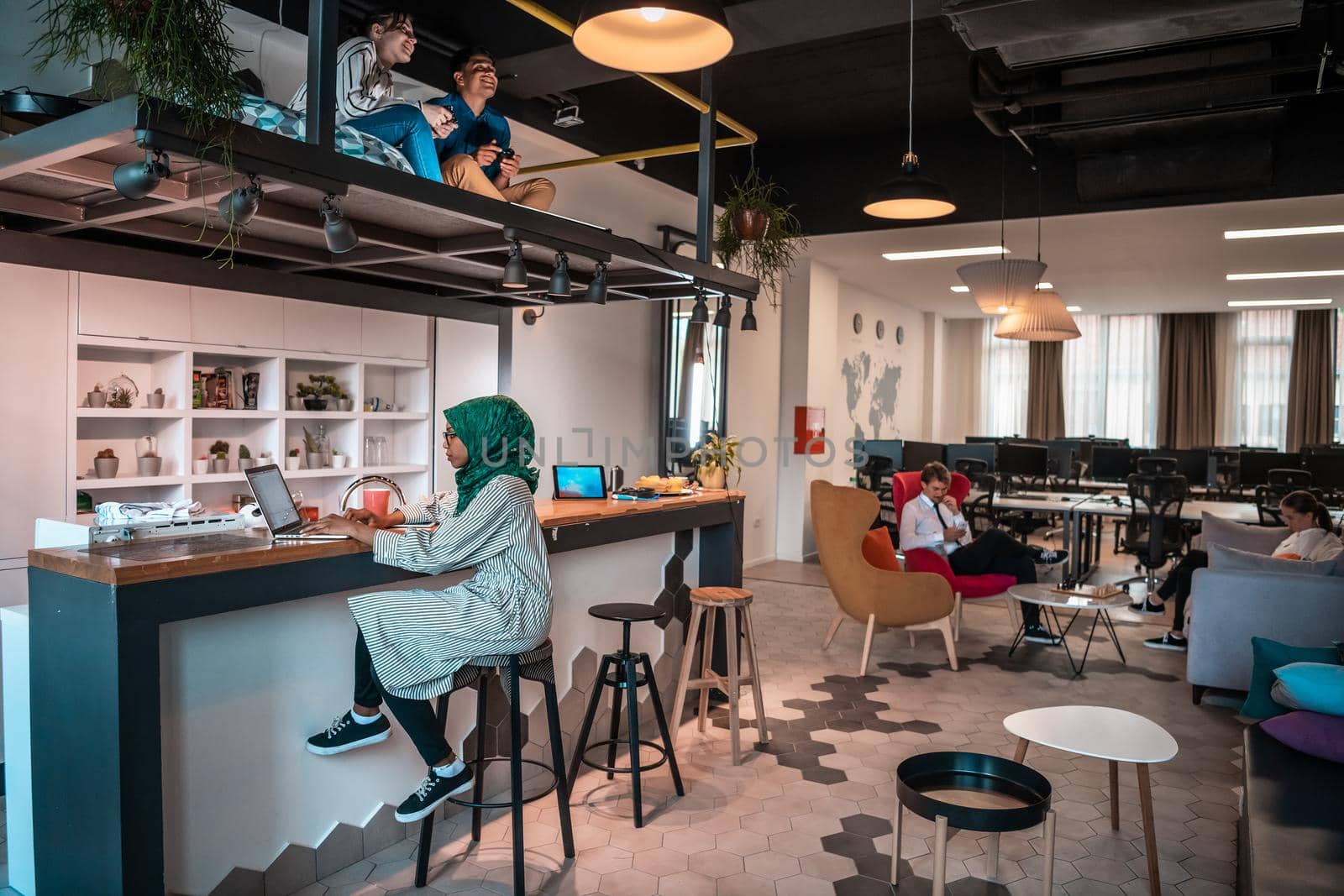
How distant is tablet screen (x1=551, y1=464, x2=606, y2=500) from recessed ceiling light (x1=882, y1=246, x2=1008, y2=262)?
5.62 metres

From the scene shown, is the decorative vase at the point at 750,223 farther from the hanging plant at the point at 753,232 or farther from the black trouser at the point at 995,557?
the black trouser at the point at 995,557

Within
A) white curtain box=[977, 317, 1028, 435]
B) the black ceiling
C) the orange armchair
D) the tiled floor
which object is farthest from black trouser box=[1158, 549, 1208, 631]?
white curtain box=[977, 317, 1028, 435]

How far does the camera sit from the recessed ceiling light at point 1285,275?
32.0 feet

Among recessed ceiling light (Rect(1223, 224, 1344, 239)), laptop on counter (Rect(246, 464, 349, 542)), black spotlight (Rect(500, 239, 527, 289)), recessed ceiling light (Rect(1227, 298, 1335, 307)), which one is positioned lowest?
laptop on counter (Rect(246, 464, 349, 542))

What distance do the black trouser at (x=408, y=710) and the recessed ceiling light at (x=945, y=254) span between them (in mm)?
7228

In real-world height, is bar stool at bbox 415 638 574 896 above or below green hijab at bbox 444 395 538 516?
below

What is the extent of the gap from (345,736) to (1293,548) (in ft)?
17.2

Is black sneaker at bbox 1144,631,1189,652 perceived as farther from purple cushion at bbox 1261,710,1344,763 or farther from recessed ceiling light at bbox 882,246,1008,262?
recessed ceiling light at bbox 882,246,1008,262

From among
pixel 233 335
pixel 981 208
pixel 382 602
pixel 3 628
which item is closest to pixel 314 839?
pixel 382 602

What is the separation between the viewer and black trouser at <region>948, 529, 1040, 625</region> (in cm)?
639

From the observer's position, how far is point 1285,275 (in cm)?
1002

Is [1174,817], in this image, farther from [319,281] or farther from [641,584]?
[319,281]

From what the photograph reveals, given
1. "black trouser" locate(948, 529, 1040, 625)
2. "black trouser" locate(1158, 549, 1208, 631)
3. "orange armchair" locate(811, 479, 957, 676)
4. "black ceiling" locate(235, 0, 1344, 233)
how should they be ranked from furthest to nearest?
"black trouser" locate(948, 529, 1040, 625) → "black trouser" locate(1158, 549, 1208, 631) → "orange armchair" locate(811, 479, 957, 676) → "black ceiling" locate(235, 0, 1344, 233)

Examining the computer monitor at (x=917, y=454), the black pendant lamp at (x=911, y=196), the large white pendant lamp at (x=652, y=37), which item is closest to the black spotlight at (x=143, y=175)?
the large white pendant lamp at (x=652, y=37)
